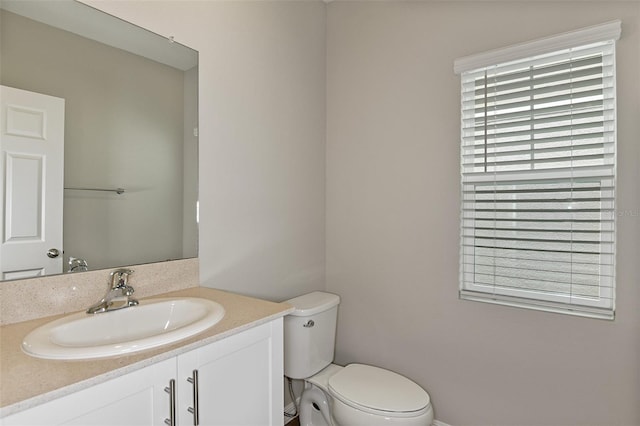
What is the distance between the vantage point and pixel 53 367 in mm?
781

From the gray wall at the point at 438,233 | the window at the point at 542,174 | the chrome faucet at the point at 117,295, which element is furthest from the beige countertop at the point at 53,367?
the window at the point at 542,174

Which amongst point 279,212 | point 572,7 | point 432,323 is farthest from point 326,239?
point 572,7

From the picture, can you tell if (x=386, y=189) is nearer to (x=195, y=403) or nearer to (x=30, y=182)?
(x=195, y=403)

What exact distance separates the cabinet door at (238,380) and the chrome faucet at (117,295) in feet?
1.36

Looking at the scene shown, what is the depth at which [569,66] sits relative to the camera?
1531mm

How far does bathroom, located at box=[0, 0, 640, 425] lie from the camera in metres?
1.46

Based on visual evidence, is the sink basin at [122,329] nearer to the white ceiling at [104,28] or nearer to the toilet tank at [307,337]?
the toilet tank at [307,337]

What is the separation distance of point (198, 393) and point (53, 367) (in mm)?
363

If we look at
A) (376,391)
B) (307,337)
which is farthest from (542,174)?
(307,337)

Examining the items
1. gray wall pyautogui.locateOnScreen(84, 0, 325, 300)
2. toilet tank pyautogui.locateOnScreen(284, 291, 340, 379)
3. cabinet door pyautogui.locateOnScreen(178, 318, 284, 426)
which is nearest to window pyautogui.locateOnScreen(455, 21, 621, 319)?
toilet tank pyautogui.locateOnScreen(284, 291, 340, 379)

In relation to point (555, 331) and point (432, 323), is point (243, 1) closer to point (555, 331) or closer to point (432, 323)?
point (432, 323)

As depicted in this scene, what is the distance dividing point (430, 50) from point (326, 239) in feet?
4.12

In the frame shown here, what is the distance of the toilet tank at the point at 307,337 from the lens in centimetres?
177

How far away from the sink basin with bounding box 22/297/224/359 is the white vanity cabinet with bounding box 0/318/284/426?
0.07m
